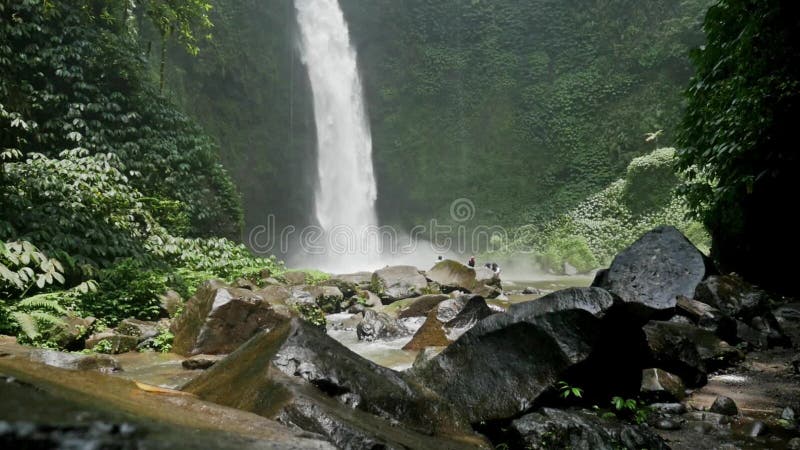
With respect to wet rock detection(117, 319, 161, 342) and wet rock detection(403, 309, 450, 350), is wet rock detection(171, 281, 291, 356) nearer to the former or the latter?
wet rock detection(117, 319, 161, 342)

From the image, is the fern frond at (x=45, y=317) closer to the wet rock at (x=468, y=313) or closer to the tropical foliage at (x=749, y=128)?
the wet rock at (x=468, y=313)

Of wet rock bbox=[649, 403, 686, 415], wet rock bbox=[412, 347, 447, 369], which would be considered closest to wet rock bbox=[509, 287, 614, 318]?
wet rock bbox=[412, 347, 447, 369]

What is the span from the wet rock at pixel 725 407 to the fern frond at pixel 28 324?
604 cm

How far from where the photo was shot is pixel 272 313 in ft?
19.6

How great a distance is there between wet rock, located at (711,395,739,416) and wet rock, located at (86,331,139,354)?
5860mm

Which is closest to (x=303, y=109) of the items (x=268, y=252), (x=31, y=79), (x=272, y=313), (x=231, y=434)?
(x=268, y=252)

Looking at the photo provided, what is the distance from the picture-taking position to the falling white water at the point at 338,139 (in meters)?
25.8

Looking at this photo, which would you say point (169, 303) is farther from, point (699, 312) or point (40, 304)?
point (699, 312)

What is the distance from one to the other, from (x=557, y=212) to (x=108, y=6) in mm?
21292

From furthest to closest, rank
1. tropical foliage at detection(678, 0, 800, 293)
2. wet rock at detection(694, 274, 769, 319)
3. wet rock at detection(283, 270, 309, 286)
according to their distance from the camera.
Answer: wet rock at detection(283, 270, 309, 286), wet rock at detection(694, 274, 769, 319), tropical foliage at detection(678, 0, 800, 293)

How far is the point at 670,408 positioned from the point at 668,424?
34cm

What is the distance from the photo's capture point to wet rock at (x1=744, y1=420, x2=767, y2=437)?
3207 mm

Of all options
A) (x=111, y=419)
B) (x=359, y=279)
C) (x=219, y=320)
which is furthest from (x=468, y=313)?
(x=111, y=419)

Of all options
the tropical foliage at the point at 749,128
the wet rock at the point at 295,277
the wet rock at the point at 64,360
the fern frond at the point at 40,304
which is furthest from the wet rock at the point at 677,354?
the wet rock at the point at 295,277
